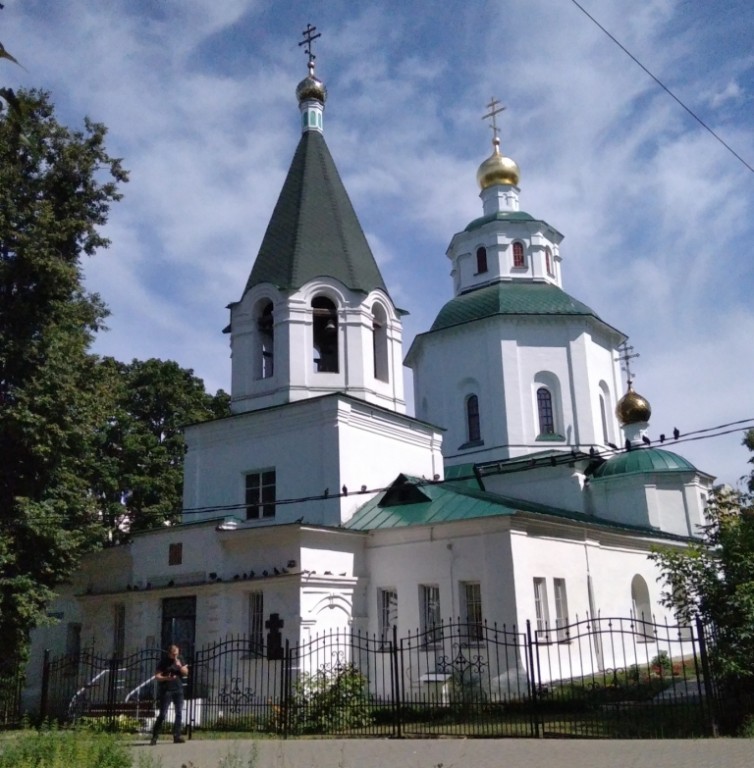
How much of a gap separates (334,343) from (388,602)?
628cm

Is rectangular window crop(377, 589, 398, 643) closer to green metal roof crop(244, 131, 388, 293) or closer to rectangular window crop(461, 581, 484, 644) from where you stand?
rectangular window crop(461, 581, 484, 644)

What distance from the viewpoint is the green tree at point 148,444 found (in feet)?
98.0

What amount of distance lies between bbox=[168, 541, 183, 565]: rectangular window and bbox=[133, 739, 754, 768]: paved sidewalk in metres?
6.61

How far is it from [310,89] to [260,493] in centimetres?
1129

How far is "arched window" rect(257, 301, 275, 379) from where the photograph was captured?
21.0 m

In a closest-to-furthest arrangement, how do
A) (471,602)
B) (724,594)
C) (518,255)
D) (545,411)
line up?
(724,594), (471,602), (545,411), (518,255)

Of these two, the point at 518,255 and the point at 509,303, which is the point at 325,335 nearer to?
the point at 509,303

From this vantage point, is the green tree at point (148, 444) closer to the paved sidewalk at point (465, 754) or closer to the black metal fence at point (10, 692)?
the black metal fence at point (10, 692)

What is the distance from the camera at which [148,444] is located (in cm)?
3089

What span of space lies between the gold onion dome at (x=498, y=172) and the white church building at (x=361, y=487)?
6.55 metres

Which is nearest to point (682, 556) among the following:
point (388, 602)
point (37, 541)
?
point (388, 602)

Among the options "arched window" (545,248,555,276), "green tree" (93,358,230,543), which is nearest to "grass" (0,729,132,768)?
"green tree" (93,358,230,543)

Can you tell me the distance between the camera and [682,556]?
12.4m

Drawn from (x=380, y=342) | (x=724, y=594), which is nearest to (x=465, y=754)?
(x=724, y=594)
